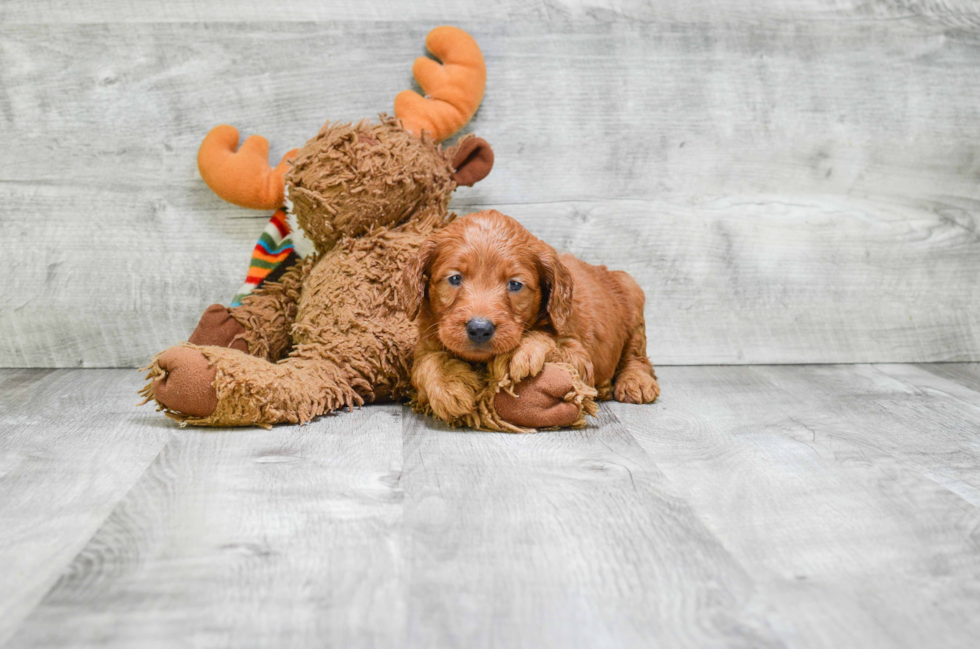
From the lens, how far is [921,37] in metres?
2.36

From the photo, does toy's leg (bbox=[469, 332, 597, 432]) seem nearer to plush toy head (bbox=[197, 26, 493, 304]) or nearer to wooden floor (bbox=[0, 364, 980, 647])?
wooden floor (bbox=[0, 364, 980, 647])

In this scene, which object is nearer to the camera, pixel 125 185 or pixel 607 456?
pixel 607 456

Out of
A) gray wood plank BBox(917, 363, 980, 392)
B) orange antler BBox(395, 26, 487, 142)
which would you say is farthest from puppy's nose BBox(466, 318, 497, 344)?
gray wood plank BBox(917, 363, 980, 392)

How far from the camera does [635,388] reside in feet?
6.47

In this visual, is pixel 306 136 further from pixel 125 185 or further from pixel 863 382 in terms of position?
pixel 863 382

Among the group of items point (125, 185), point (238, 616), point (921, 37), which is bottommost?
point (238, 616)

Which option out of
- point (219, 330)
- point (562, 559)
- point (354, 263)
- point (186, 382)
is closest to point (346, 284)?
point (354, 263)

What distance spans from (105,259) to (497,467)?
1.44m

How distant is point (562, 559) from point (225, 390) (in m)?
0.83

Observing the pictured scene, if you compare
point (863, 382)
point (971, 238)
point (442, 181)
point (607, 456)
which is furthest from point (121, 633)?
point (971, 238)

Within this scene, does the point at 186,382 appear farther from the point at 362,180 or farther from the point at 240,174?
the point at 240,174

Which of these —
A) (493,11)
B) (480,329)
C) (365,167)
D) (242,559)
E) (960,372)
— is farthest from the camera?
(960,372)

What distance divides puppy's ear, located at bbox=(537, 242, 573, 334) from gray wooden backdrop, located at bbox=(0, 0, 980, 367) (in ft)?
2.17

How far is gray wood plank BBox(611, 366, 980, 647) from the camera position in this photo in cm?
97
